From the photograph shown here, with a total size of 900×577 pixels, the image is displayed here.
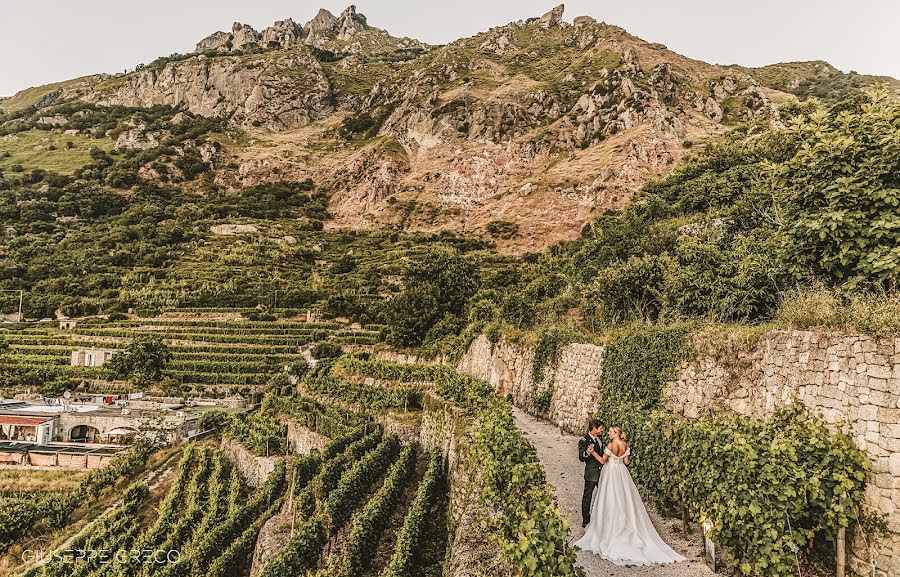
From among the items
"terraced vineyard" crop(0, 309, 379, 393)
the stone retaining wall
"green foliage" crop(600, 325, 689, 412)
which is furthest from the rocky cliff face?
"green foliage" crop(600, 325, 689, 412)

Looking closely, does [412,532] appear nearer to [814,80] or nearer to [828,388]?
[828,388]

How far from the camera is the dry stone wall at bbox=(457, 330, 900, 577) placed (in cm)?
554

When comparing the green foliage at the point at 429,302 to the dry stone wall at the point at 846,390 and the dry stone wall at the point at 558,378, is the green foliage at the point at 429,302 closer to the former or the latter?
the dry stone wall at the point at 558,378

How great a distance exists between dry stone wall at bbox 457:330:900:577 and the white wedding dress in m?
2.31

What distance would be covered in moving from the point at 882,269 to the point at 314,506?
51.0ft

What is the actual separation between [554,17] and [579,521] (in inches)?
7041

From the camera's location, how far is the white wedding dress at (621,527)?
7078mm

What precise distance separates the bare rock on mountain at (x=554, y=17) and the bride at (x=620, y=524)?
17499cm

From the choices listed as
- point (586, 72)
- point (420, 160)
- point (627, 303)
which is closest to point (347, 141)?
point (420, 160)

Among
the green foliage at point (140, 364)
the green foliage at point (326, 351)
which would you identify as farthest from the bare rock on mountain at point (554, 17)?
the green foliage at point (140, 364)

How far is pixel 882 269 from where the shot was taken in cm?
723

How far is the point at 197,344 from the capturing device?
180 feet

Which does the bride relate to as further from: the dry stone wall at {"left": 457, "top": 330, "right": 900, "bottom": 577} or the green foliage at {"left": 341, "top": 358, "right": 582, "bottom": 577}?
the dry stone wall at {"left": 457, "top": 330, "right": 900, "bottom": 577}

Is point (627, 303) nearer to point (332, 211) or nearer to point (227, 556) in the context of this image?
point (227, 556)
